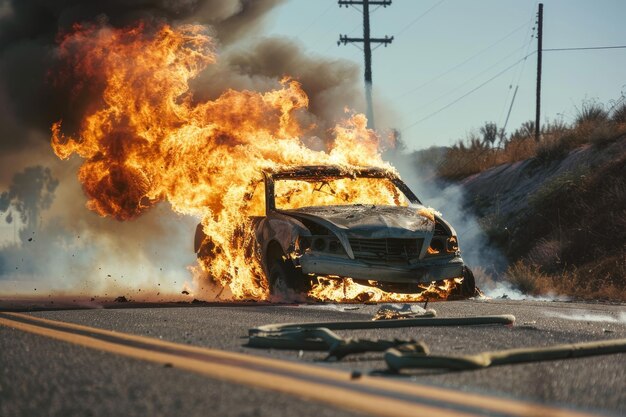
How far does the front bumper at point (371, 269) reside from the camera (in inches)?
525

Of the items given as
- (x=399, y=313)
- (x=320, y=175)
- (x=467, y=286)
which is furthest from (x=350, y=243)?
(x=399, y=313)

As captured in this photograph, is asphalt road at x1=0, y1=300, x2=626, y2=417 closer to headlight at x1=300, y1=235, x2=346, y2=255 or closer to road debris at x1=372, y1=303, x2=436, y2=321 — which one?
road debris at x1=372, y1=303, x2=436, y2=321

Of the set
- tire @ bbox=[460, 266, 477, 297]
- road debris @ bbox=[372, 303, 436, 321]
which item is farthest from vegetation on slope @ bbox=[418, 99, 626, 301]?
road debris @ bbox=[372, 303, 436, 321]

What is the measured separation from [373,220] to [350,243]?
0.45 meters

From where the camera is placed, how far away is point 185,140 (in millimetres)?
16625

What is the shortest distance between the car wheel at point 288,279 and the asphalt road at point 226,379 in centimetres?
280

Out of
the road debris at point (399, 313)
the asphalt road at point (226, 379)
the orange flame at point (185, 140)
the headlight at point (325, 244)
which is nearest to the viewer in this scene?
the asphalt road at point (226, 379)

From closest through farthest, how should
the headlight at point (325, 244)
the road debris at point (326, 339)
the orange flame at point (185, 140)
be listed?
the road debris at point (326, 339) → the headlight at point (325, 244) → the orange flame at point (185, 140)

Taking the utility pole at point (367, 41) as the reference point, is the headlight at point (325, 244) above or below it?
below

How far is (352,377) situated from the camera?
6254 mm

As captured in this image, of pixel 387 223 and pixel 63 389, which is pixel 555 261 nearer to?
pixel 387 223

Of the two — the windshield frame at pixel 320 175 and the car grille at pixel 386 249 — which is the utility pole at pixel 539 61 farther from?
the car grille at pixel 386 249

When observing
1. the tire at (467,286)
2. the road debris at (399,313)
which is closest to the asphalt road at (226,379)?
the road debris at (399,313)

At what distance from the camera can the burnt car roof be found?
1491 centimetres
